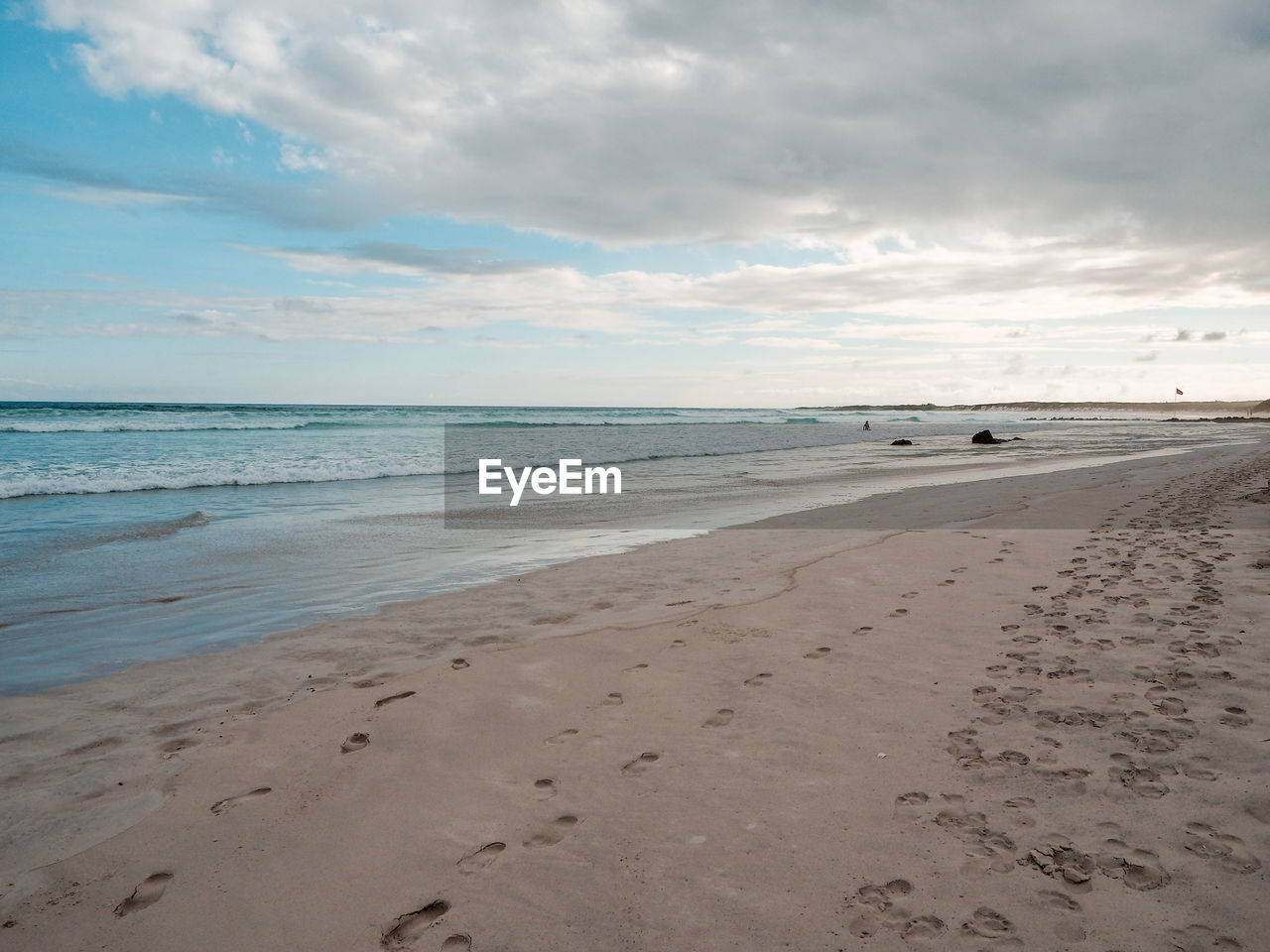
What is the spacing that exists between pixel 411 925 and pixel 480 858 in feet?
1.23

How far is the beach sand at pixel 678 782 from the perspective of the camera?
2.43 meters

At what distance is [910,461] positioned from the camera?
80.1 ft

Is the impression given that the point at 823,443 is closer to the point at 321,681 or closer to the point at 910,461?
the point at 910,461

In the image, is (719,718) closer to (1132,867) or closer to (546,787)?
(546,787)

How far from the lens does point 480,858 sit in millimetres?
2758

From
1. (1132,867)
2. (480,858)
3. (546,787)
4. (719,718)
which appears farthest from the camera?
(719,718)

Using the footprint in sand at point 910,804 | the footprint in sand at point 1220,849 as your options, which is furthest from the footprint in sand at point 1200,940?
the footprint in sand at point 910,804

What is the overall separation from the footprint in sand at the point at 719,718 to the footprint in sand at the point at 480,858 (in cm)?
143

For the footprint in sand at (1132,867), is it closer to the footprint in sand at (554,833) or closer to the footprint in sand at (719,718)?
the footprint in sand at (719,718)

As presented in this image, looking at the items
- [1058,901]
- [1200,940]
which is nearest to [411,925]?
[1058,901]

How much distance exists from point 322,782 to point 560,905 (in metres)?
1.57

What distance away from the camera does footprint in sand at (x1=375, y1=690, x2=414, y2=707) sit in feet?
14.1

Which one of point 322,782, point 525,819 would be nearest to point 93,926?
point 322,782

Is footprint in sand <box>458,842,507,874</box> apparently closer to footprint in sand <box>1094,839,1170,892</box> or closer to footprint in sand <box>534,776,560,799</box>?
footprint in sand <box>534,776,560,799</box>
